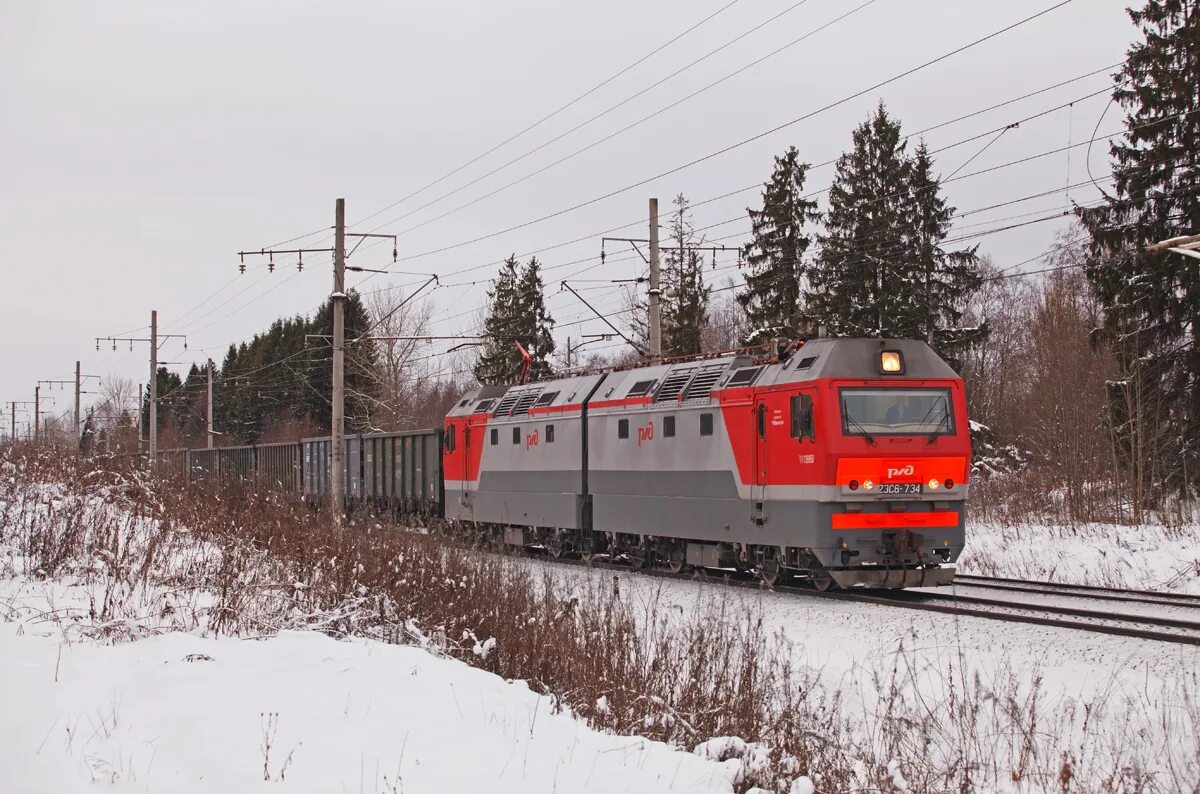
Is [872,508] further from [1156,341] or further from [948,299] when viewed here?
[948,299]

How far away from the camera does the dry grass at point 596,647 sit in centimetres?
679

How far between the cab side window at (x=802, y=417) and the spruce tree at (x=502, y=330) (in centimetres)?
4410

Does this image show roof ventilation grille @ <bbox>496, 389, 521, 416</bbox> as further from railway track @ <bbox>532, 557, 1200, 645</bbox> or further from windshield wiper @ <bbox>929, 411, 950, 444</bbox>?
windshield wiper @ <bbox>929, 411, 950, 444</bbox>

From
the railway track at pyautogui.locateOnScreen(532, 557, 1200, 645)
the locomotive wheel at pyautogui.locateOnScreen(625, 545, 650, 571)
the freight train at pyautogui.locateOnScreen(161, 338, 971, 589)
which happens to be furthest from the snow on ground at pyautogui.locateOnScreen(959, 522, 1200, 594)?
the locomotive wheel at pyautogui.locateOnScreen(625, 545, 650, 571)

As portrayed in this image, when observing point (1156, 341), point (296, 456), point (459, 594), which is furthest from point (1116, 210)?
point (296, 456)

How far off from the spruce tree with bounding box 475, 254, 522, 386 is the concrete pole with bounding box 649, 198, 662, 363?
34.0 metres

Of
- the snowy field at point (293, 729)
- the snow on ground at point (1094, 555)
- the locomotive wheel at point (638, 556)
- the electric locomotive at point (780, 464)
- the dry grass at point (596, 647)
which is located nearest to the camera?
the snowy field at point (293, 729)

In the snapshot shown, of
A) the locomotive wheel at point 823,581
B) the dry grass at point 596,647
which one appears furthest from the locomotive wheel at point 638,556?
the locomotive wheel at point 823,581

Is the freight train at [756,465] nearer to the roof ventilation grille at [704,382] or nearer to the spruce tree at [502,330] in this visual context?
the roof ventilation grille at [704,382]

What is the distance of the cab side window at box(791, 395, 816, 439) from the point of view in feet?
44.2

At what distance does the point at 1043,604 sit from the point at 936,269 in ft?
85.7

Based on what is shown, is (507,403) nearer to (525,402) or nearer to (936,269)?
(525,402)

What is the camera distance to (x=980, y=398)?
49625 mm

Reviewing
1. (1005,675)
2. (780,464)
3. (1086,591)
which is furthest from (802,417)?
(1005,675)
